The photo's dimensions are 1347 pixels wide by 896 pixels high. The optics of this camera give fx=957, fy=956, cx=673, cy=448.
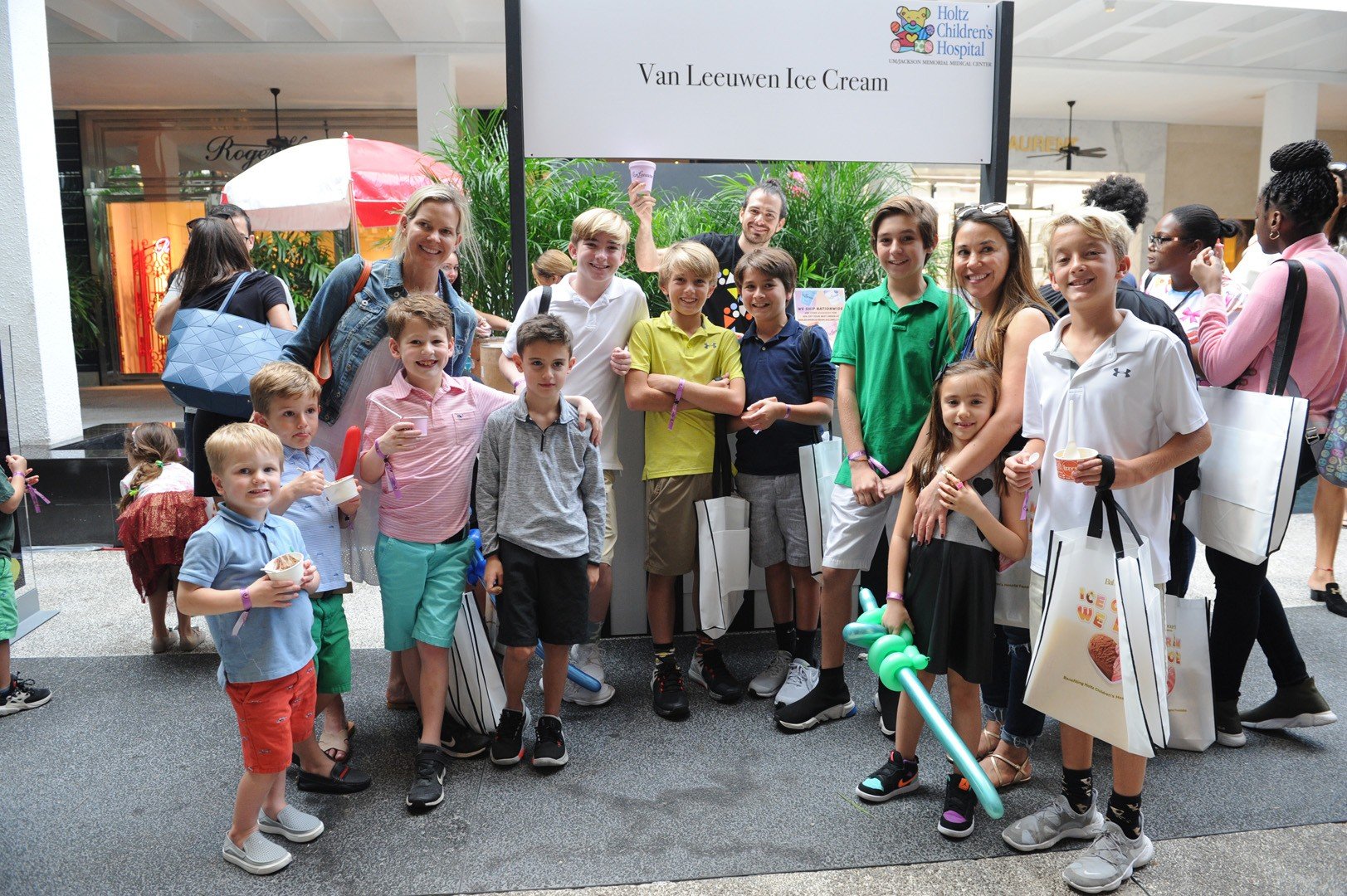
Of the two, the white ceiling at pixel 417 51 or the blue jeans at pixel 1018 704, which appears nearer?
the blue jeans at pixel 1018 704

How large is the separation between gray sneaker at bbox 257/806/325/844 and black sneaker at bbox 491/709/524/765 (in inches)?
21.6

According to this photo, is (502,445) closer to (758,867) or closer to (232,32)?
(758,867)

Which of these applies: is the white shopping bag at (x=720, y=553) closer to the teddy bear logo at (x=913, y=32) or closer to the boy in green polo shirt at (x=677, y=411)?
the boy in green polo shirt at (x=677, y=411)

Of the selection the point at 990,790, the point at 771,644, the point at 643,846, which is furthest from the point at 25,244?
the point at 990,790

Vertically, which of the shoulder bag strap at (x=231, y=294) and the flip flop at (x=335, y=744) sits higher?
the shoulder bag strap at (x=231, y=294)

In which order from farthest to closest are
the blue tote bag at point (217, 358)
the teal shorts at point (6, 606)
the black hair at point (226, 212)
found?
the black hair at point (226, 212) → the teal shorts at point (6, 606) → the blue tote bag at point (217, 358)

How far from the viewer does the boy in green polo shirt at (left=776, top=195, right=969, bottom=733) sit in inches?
114

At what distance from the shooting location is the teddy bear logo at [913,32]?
4.02 meters

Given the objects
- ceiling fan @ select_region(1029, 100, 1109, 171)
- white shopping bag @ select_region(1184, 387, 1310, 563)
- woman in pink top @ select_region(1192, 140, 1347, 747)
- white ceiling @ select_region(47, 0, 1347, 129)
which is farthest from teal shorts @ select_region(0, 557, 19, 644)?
ceiling fan @ select_region(1029, 100, 1109, 171)

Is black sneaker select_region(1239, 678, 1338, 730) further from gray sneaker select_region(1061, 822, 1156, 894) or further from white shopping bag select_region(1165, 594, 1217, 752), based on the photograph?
gray sneaker select_region(1061, 822, 1156, 894)

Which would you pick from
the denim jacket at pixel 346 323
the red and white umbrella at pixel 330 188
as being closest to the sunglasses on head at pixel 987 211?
the denim jacket at pixel 346 323

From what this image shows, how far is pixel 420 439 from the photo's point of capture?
2811mm

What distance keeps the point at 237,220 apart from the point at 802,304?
267 centimetres

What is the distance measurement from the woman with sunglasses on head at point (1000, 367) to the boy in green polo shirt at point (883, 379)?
142 millimetres
